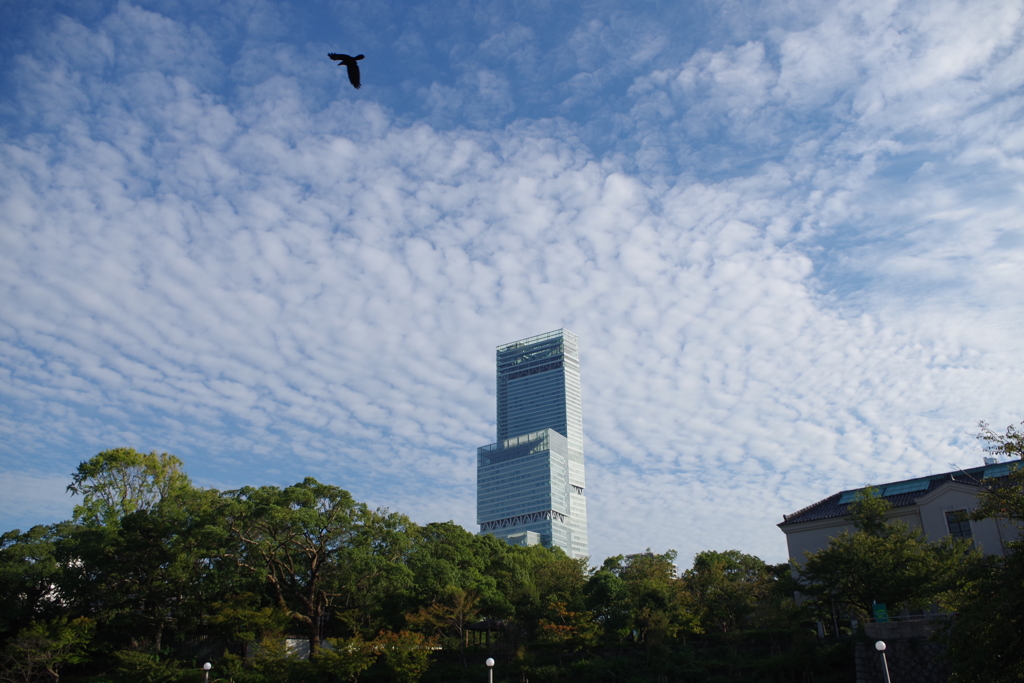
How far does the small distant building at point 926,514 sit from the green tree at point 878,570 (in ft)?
23.2

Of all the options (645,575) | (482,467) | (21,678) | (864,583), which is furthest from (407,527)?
(482,467)

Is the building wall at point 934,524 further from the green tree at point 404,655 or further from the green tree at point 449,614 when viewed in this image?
the green tree at point 404,655

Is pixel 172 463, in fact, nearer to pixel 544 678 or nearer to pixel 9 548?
pixel 9 548

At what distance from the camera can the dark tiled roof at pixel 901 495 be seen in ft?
128

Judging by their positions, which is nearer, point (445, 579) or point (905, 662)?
point (905, 662)

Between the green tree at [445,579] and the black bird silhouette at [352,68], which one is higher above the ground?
the black bird silhouette at [352,68]

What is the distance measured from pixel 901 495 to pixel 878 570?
16.9 m

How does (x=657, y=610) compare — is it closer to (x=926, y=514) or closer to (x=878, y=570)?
(x=878, y=570)

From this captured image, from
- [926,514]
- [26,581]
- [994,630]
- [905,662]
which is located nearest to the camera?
[994,630]

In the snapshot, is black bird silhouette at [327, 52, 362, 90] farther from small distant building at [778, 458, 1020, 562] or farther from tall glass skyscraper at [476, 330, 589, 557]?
tall glass skyscraper at [476, 330, 589, 557]

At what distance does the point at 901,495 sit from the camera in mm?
41156

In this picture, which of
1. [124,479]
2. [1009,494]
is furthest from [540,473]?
[1009,494]

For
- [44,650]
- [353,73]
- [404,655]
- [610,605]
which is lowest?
[404,655]

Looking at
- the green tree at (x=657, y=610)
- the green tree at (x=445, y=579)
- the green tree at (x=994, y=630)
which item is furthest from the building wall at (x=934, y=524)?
the green tree at (x=994, y=630)
